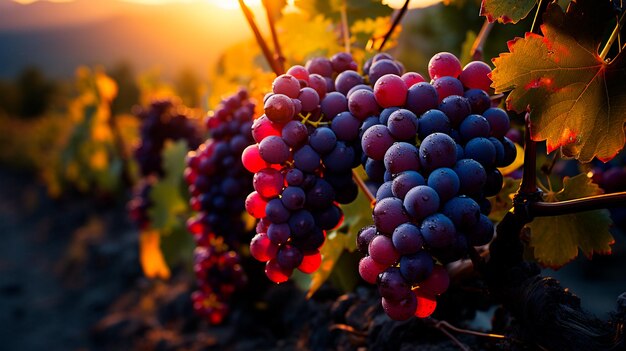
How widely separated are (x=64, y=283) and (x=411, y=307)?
5.51 metres

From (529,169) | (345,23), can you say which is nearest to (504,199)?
(529,169)

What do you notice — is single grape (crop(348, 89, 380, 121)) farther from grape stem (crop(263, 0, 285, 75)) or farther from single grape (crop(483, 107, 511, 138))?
grape stem (crop(263, 0, 285, 75))

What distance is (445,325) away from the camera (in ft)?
4.15

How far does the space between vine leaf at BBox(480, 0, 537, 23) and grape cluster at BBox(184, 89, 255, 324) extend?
0.97 metres

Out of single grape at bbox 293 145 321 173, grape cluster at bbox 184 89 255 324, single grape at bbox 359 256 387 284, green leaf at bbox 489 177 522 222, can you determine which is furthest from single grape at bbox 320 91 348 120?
grape cluster at bbox 184 89 255 324

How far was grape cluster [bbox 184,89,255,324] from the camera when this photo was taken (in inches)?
69.3

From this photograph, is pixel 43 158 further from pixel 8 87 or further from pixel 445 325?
pixel 8 87

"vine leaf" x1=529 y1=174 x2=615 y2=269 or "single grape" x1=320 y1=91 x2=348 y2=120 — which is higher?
"single grape" x1=320 y1=91 x2=348 y2=120

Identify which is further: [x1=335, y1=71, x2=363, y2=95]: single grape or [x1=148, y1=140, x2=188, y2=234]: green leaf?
[x1=148, y1=140, x2=188, y2=234]: green leaf

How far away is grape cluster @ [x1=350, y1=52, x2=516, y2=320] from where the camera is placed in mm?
750

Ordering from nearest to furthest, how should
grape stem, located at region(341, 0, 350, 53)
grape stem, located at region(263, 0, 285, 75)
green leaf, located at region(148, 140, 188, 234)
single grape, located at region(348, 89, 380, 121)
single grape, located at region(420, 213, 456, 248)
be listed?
single grape, located at region(420, 213, 456, 248) < single grape, located at region(348, 89, 380, 121) < grape stem, located at region(263, 0, 285, 75) < grape stem, located at region(341, 0, 350, 53) < green leaf, located at region(148, 140, 188, 234)

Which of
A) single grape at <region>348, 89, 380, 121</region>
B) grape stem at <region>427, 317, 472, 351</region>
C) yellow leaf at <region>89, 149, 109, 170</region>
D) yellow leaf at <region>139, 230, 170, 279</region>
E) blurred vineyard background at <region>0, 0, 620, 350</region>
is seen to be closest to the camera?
single grape at <region>348, 89, 380, 121</region>

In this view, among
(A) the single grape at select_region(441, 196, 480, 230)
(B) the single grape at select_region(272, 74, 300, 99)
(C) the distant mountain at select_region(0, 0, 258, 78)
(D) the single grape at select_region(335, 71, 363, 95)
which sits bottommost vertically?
(A) the single grape at select_region(441, 196, 480, 230)

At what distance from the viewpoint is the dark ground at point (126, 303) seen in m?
1.62
